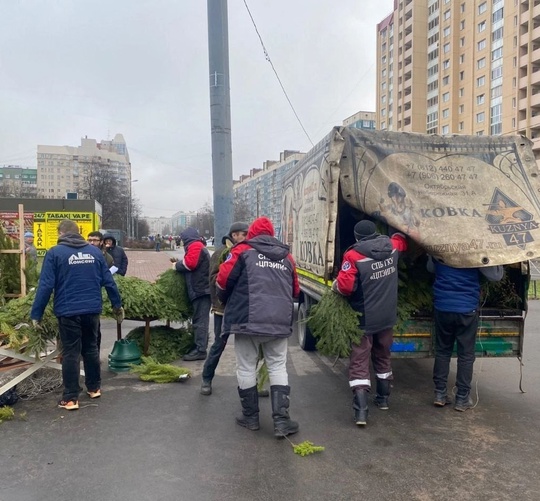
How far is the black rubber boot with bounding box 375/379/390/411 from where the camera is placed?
480cm

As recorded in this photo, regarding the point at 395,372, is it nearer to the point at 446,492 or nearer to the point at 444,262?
the point at 444,262

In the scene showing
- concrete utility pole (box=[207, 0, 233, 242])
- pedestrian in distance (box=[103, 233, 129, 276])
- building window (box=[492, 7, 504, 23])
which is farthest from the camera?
building window (box=[492, 7, 504, 23])

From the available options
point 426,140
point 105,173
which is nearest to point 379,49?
point 105,173

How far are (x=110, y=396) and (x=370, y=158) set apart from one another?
3868 millimetres

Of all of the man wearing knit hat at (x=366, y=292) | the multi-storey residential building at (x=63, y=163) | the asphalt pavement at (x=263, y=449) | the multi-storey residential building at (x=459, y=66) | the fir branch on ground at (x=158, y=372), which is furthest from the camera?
the multi-storey residential building at (x=63, y=163)

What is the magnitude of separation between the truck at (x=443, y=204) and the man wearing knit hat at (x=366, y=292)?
510mm

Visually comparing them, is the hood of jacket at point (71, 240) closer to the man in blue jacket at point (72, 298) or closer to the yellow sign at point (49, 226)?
the man in blue jacket at point (72, 298)

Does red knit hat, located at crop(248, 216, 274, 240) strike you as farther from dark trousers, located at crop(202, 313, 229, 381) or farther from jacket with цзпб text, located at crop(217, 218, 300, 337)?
dark trousers, located at crop(202, 313, 229, 381)

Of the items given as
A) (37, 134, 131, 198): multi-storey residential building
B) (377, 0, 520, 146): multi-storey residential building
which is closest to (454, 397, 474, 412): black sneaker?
(377, 0, 520, 146): multi-storey residential building

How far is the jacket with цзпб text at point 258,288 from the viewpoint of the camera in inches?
159

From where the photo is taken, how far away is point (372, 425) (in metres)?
4.39

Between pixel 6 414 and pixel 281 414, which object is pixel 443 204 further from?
pixel 6 414

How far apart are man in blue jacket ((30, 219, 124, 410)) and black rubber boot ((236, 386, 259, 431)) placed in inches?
69.1

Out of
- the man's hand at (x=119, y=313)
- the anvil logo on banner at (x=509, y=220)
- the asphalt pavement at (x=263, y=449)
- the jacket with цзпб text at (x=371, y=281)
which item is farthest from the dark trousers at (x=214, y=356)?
the anvil logo on banner at (x=509, y=220)
